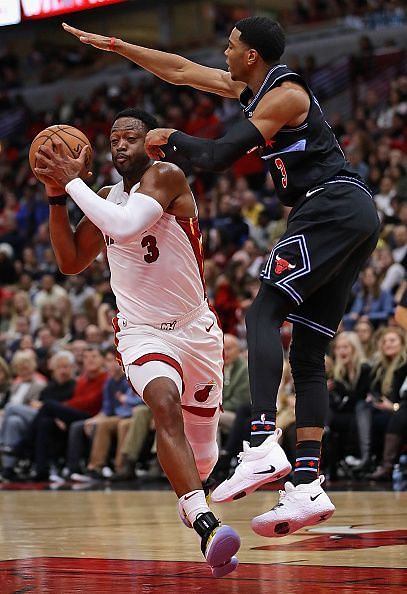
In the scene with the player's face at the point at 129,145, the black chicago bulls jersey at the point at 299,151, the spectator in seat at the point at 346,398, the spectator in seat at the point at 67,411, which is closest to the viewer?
the black chicago bulls jersey at the point at 299,151

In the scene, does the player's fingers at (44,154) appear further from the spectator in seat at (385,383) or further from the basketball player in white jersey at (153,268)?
the spectator in seat at (385,383)

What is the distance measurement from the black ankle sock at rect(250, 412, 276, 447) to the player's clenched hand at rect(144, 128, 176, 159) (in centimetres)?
112

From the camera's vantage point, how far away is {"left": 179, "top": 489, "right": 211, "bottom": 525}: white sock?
14.4ft

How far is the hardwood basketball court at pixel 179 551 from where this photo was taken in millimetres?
4051

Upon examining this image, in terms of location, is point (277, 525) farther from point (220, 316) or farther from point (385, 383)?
point (220, 316)

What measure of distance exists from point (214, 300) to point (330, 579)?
28.6 ft

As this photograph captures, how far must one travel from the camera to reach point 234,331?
12.4m

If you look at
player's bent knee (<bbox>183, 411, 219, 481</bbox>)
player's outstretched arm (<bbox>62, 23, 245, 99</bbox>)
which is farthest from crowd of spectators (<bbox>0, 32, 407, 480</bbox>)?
player's outstretched arm (<bbox>62, 23, 245, 99</bbox>)

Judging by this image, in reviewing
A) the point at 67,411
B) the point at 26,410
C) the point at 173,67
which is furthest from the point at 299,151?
the point at 26,410

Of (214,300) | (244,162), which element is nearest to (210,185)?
(244,162)

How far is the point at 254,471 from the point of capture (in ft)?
14.0

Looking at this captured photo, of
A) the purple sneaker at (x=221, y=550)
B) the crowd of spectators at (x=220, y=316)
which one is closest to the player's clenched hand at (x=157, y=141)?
the purple sneaker at (x=221, y=550)

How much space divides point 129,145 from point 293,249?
1010 mm

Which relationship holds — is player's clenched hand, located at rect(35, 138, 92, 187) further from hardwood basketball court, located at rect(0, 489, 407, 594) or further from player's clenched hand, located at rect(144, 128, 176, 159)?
hardwood basketball court, located at rect(0, 489, 407, 594)
